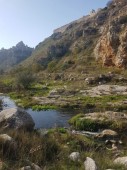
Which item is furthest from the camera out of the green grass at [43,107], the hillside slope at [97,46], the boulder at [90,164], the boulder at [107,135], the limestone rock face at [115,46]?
the hillside slope at [97,46]

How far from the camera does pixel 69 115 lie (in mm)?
37375

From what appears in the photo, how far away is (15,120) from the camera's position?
15.9m

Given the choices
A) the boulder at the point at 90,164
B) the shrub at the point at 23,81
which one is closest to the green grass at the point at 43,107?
the shrub at the point at 23,81

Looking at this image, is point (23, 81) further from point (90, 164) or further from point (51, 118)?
point (90, 164)

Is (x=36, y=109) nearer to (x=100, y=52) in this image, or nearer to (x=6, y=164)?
(x=6, y=164)

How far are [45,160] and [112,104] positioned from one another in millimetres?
32406

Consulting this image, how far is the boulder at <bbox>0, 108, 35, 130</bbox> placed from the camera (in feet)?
50.6

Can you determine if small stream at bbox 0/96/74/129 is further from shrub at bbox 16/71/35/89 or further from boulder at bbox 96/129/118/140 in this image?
shrub at bbox 16/71/35/89

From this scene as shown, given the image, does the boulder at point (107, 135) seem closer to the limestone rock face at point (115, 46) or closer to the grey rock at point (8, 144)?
the grey rock at point (8, 144)

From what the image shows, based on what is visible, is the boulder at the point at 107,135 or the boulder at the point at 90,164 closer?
the boulder at the point at 90,164

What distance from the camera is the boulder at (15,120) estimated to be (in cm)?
1541

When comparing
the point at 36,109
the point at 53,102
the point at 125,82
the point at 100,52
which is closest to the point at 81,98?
the point at 53,102

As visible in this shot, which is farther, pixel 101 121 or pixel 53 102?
pixel 53 102

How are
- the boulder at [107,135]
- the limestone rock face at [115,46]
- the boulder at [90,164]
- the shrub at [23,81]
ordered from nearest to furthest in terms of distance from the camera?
1. the boulder at [90,164]
2. the boulder at [107,135]
3. the shrub at [23,81]
4. the limestone rock face at [115,46]
